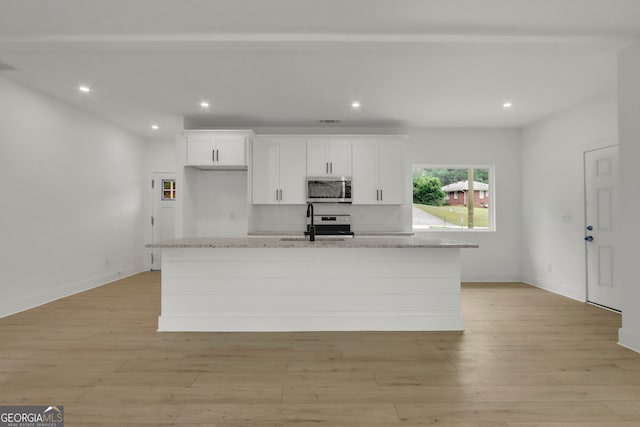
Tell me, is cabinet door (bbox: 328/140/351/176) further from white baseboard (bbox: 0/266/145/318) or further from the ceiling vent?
white baseboard (bbox: 0/266/145/318)

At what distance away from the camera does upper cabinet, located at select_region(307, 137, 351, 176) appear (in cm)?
564

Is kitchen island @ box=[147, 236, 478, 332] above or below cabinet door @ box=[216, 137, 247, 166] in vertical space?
below

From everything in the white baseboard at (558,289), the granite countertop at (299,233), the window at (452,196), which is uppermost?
the window at (452,196)

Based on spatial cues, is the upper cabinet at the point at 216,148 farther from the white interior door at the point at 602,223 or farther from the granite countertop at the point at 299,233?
the white interior door at the point at 602,223

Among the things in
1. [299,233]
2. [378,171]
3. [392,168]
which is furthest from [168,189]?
[392,168]

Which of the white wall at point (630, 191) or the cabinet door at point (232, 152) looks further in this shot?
the cabinet door at point (232, 152)

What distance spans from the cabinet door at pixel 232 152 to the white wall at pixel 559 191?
4.77m

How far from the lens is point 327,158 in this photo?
564 cm

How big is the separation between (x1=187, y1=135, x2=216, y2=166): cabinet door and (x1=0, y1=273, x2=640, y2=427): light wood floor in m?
2.53

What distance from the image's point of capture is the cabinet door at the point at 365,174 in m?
5.64

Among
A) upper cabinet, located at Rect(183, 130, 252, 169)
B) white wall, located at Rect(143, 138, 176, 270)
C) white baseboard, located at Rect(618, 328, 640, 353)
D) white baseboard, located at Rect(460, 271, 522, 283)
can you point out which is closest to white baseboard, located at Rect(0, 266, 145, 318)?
white wall, located at Rect(143, 138, 176, 270)

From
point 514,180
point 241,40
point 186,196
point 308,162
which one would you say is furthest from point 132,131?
point 514,180

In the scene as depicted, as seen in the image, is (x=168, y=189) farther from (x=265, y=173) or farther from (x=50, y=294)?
(x=50, y=294)

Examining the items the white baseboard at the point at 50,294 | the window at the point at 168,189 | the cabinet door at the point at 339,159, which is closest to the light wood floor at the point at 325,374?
the white baseboard at the point at 50,294
